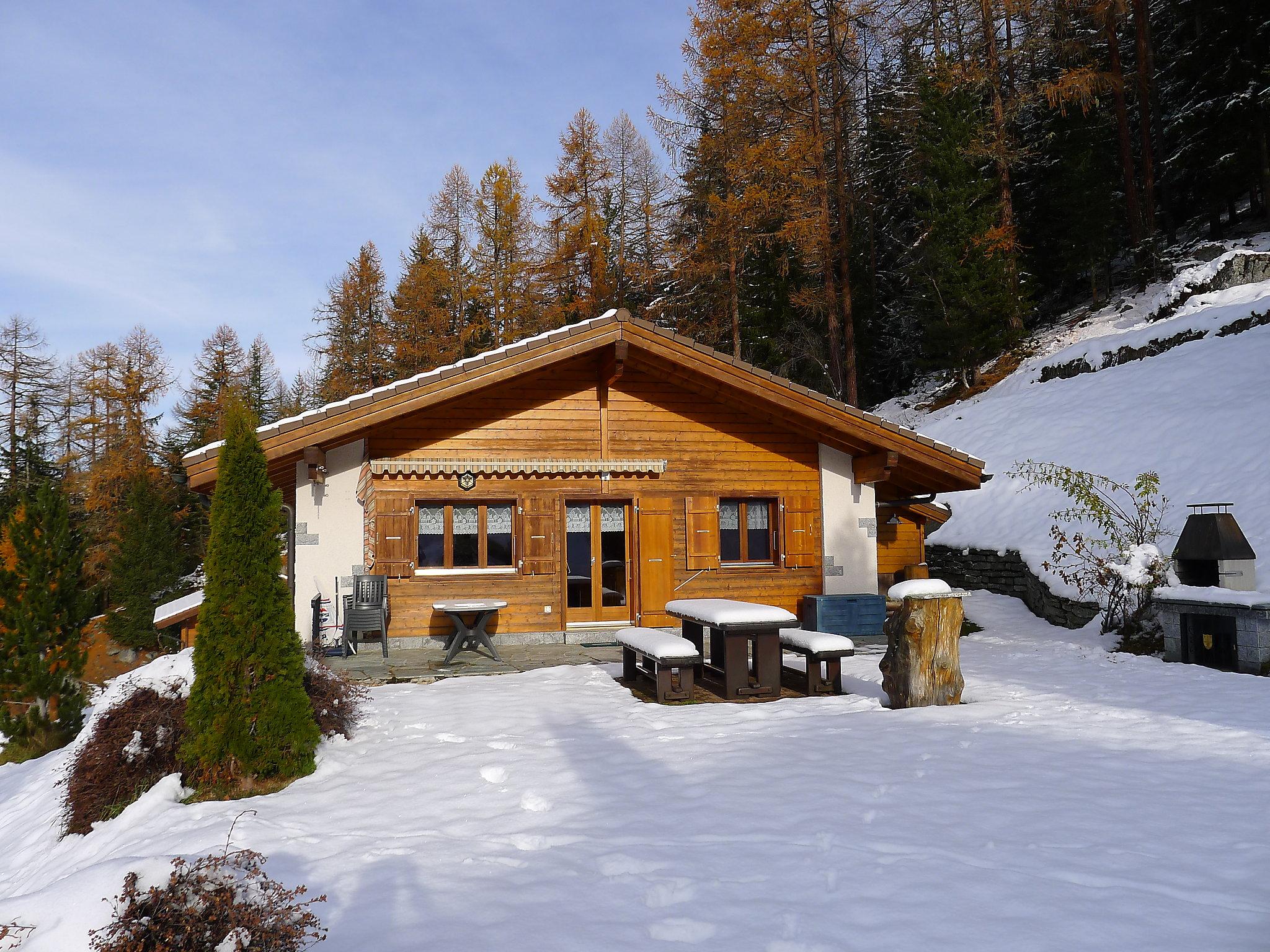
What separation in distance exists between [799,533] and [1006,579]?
3.91 meters

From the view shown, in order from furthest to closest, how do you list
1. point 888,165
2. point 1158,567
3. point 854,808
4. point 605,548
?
1. point 888,165
2. point 605,548
3. point 1158,567
4. point 854,808

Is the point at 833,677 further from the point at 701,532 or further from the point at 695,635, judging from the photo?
the point at 701,532

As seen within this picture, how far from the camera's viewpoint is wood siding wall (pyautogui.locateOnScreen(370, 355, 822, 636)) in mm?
10477

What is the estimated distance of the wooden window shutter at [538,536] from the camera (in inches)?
425

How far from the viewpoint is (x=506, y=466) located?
34.9ft

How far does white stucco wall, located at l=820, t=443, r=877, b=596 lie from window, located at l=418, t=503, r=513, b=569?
471cm

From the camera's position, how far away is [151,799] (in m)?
4.84

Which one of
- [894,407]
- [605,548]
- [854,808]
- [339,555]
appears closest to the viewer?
[854,808]

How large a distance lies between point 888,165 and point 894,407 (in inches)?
341

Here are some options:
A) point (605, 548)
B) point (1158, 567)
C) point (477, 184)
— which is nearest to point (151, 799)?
point (605, 548)

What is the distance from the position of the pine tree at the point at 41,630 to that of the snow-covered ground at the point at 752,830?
5.00m

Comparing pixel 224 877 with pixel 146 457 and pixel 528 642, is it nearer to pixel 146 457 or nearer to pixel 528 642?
pixel 528 642

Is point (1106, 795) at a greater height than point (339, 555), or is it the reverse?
point (339, 555)

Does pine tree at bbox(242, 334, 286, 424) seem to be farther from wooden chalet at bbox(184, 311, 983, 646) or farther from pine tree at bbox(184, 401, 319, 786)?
pine tree at bbox(184, 401, 319, 786)
